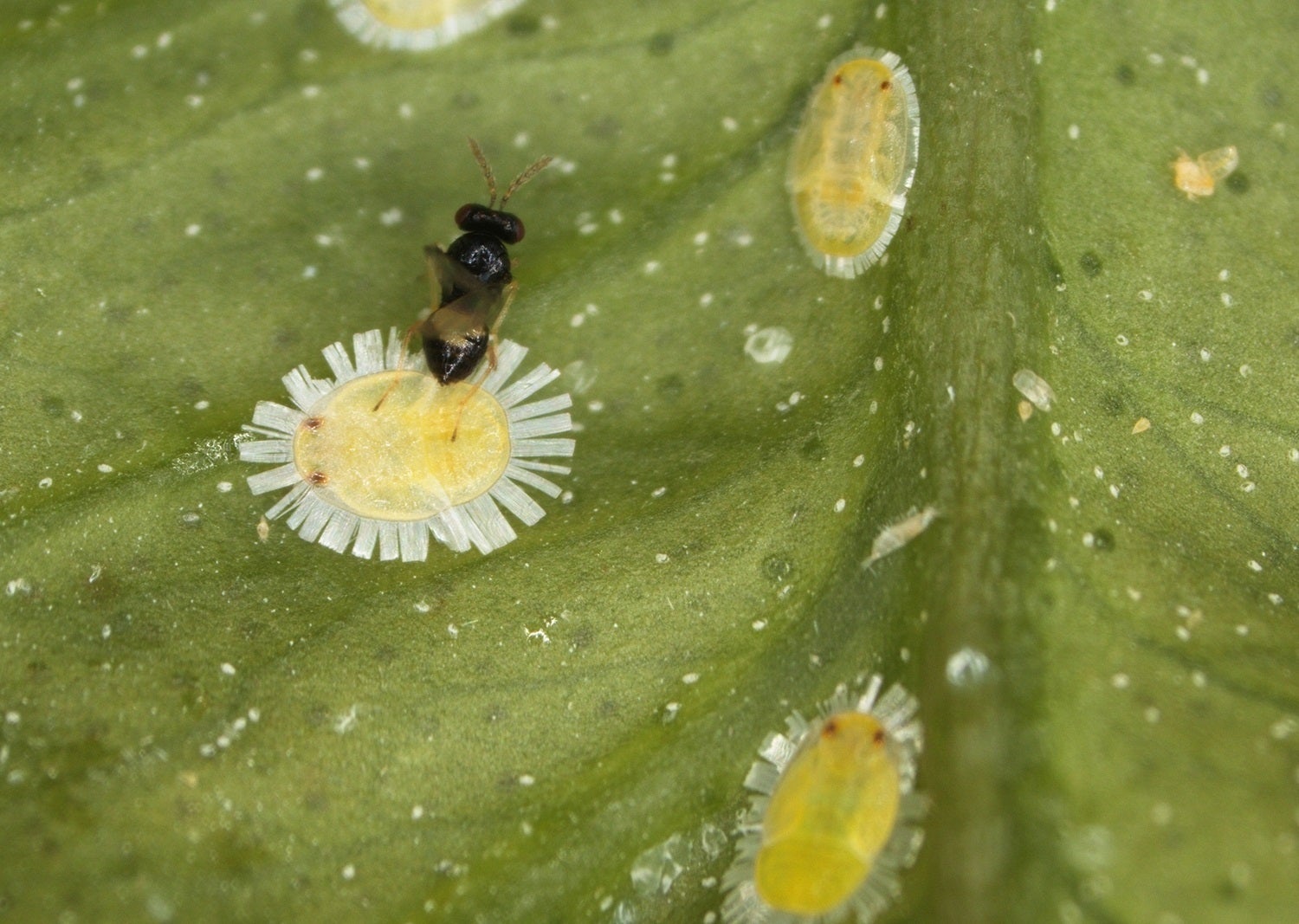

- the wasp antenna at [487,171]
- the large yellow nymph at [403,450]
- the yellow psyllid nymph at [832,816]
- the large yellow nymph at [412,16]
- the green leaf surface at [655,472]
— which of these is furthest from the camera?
the large yellow nymph at [412,16]

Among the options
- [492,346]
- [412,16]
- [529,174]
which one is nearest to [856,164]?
[529,174]

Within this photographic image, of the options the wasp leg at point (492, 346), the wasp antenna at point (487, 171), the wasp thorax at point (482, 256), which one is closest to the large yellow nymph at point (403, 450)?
the wasp leg at point (492, 346)

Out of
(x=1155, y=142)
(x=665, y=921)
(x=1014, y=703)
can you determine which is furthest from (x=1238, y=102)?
(x=665, y=921)

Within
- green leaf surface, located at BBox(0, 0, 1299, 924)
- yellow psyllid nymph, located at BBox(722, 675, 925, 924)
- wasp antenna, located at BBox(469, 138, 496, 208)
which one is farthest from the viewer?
wasp antenna, located at BBox(469, 138, 496, 208)

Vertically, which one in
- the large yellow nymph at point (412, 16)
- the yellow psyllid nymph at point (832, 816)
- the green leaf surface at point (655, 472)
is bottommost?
the yellow psyllid nymph at point (832, 816)

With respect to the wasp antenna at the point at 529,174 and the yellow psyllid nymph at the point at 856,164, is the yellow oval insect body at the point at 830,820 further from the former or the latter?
the wasp antenna at the point at 529,174

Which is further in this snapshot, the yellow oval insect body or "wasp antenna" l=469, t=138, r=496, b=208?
"wasp antenna" l=469, t=138, r=496, b=208

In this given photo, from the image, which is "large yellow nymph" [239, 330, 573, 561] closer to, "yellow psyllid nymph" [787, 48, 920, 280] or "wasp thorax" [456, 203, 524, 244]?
"wasp thorax" [456, 203, 524, 244]

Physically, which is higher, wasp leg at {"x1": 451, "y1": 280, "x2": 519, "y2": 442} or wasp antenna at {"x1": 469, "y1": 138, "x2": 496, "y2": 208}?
wasp antenna at {"x1": 469, "y1": 138, "x2": 496, "y2": 208}

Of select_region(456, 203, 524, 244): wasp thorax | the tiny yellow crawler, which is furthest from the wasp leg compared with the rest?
the tiny yellow crawler
